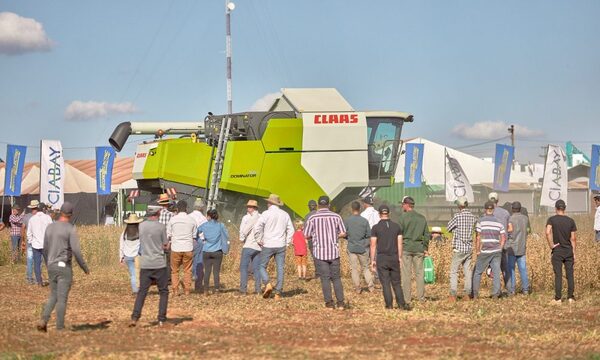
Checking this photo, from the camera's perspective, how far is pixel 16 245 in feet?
94.4

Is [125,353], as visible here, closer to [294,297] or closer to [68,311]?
[68,311]

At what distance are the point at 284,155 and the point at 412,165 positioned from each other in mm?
18448

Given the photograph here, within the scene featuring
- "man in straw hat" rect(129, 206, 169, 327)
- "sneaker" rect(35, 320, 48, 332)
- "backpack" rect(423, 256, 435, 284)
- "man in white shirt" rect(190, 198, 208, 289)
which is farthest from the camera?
"backpack" rect(423, 256, 435, 284)

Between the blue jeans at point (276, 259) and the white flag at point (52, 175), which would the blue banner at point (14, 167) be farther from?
the blue jeans at point (276, 259)

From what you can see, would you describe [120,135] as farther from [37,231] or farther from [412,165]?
[412,165]

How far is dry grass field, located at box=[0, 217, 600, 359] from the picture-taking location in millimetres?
12203

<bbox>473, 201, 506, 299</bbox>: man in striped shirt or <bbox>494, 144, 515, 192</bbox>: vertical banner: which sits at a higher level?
<bbox>494, 144, 515, 192</bbox>: vertical banner

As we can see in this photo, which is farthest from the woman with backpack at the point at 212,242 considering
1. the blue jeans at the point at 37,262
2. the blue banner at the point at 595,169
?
the blue banner at the point at 595,169

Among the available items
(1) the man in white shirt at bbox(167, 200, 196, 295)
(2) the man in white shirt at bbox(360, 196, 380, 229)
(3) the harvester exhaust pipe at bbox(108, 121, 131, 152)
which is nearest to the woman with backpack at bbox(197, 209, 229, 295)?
(1) the man in white shirt at bbox(167, 200, 196, 295)

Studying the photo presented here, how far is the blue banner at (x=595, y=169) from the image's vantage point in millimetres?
39594

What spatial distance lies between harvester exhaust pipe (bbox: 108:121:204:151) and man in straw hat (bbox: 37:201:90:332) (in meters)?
17.5

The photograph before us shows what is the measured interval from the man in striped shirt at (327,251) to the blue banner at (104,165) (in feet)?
84.7

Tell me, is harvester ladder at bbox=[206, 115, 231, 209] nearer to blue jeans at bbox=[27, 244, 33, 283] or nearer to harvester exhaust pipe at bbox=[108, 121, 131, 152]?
harvester exhaust pipe at bbox=[108, 121, 131, 152]

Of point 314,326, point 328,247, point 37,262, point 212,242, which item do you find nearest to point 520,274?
point 328,247
